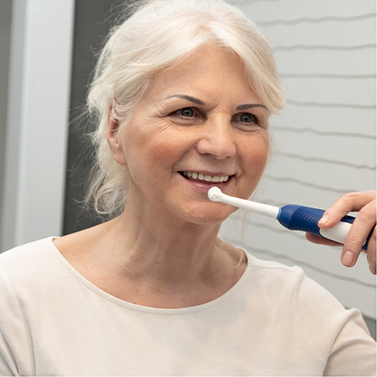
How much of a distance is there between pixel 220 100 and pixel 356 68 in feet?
3.42

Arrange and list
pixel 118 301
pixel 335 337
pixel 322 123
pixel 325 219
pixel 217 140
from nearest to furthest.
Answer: pixel 325 219 < pixel 217 140 < pixel 118 301 < pixel 335 337 < pixel 322 123

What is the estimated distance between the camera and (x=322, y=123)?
80.5 inches

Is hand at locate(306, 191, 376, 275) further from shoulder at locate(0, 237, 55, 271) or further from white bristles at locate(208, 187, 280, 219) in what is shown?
shoulder at locate(0, 237, 55, 271)

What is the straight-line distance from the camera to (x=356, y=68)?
1.90 meters

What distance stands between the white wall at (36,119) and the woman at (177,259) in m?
0.87

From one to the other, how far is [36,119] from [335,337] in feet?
4.95

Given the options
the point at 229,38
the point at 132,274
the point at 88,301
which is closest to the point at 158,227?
the point at 132,274

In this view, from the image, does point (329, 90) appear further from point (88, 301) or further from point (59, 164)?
point (88, 301)

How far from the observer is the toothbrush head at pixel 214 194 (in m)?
1.05

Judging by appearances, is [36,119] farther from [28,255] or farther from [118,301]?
[118,301]

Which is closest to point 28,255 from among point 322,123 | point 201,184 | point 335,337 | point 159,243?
point 159,243

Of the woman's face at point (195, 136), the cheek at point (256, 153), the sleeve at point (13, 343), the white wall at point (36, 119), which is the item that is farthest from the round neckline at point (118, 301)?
the white wall at point (36, 119)

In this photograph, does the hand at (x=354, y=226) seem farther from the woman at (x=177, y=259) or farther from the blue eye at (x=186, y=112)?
the blue eye at (x=186, y=112)

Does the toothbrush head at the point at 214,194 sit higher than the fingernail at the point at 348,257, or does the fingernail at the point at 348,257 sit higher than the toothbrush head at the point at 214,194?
the toothbrush head at the point at 214,194
